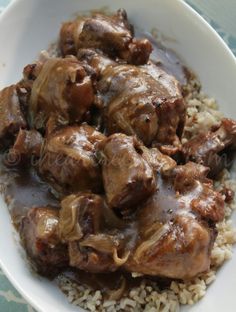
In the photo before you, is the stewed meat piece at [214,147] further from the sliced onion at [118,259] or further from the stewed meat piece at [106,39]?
the sliced onion at [118,259]

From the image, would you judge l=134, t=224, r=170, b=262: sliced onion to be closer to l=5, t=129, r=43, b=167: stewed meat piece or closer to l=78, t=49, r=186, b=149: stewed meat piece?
l=78, t=49, r=186, b=149: stewed meat piece

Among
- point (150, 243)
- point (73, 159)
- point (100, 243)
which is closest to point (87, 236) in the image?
point (100, 243)

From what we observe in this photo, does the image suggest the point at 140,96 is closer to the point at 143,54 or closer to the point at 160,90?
the point at 160,90

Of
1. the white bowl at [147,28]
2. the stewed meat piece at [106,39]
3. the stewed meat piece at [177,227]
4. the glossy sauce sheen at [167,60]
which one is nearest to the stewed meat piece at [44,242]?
the white bowl at [147,28]

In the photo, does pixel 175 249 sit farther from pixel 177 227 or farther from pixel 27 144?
pixel 27 144

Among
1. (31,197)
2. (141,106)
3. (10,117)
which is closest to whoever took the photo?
(141,106)

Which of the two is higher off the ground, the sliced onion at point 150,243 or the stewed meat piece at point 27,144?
the sliced onion at point 150,243
